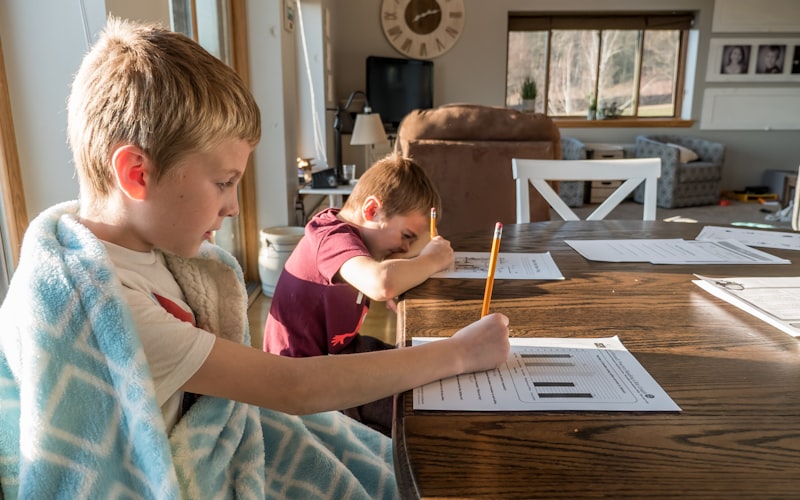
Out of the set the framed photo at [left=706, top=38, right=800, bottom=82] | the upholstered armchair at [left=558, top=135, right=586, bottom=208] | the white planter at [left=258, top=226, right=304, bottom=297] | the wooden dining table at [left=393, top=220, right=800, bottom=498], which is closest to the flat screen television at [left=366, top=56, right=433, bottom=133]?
the upholstered armchair at [left=558, top=135, right=586, bottom=208]

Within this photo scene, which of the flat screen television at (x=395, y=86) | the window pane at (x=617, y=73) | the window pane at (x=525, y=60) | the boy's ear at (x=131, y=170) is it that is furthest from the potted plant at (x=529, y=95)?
the boy's ear at (x=131, y=170)

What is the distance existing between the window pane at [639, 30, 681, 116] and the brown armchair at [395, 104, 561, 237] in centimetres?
512

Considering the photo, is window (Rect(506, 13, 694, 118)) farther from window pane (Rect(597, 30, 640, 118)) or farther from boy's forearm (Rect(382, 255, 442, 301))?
boy's forearm (Rect(382, 255, 442, 301))

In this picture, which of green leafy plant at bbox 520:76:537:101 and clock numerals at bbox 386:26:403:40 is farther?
green leafy plant at bbox 520:76:537:101

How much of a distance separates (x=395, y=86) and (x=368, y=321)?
13.1 feet

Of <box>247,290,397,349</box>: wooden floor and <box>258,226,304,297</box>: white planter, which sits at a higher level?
<box>258,226,304,297</box>: white planter

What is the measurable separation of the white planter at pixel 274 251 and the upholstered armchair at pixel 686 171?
4638 mm

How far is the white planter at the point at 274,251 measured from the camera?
3.03 m

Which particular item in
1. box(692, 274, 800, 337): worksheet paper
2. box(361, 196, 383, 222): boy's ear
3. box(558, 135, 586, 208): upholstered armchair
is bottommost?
box(558, 135, 586, 208): upholstered armchair

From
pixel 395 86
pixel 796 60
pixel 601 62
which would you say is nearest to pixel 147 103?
pixel 395 86

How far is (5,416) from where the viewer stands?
58 cm

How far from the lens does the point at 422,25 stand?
647cm

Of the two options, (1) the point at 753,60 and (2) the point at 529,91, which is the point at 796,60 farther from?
(2) the point at 529,91

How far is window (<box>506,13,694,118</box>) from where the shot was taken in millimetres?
6895
